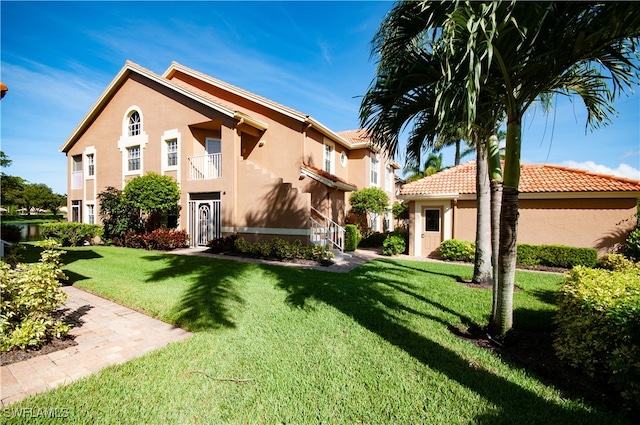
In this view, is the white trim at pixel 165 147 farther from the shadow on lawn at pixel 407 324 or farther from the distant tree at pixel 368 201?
the distant tree at pixel 368 201

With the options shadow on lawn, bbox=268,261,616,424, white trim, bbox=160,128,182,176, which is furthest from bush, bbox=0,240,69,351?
white trim, bbox=160,128,182,176

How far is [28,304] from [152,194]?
11.2 metres

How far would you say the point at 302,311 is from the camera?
5.94m

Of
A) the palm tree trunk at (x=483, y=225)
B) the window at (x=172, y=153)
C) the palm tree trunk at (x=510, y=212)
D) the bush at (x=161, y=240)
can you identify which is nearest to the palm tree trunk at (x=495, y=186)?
the palm tree trunk at (x=510, y=212)

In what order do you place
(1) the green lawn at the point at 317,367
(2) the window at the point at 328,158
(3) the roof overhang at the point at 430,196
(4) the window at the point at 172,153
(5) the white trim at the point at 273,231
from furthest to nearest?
(2) the window at the point at 328,158, (4) the window at the point at 172,153, (3) the roof overhang at the point at 430,196, (5) the white trim at the point at 273,231, (1) the green lawn at the point at 317,367

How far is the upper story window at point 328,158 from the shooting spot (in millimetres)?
17047

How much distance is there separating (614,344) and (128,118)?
2301cm

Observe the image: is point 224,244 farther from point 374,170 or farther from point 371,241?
point 374,170

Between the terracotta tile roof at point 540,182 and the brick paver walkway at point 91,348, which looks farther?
the terracotta tile roof at point 540,182

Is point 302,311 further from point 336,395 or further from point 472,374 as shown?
point 472,374

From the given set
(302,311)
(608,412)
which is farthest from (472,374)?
(302,311)

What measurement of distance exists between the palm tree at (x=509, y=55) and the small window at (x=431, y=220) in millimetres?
9685

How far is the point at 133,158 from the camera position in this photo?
17719mm

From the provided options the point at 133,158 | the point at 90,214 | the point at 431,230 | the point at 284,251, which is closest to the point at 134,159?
the point at 133,158
